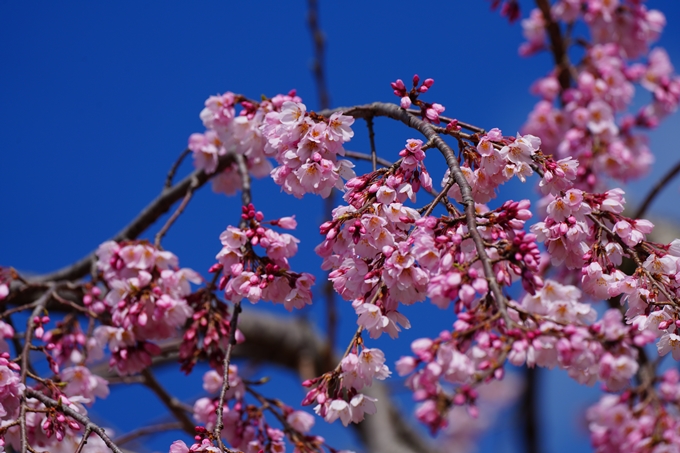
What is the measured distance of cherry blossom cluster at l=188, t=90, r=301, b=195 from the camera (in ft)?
7.20

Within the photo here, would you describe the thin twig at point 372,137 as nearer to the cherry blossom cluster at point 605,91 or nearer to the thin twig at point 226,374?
the thin twig at point 226,374

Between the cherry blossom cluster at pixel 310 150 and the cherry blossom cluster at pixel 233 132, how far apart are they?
177 mm

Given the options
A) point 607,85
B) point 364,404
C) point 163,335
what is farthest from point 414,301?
point 607,85

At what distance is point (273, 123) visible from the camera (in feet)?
6.15

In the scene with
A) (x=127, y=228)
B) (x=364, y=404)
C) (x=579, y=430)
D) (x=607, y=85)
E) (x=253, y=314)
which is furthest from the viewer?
(x=579, y=430)

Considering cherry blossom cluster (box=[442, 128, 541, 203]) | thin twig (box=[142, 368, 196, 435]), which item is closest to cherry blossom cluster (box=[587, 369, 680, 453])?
cherry blossom cluster (box=[442, 128, 541, 203])

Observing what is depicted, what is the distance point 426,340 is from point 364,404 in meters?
0.22

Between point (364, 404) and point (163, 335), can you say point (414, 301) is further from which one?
point (163, 335)

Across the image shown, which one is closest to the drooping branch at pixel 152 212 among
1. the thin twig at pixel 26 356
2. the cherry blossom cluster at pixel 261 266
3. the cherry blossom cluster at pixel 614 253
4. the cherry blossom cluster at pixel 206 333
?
the thin twig at pixel 26 356

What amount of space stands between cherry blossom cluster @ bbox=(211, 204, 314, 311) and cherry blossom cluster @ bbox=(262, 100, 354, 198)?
0.16 m

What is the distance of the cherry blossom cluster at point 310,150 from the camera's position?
1754 millimetres

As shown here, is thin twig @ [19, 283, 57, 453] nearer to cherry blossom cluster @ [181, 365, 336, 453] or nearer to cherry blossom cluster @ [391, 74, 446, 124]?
cherry blossom cluster @ [181, 365, 336, 453]

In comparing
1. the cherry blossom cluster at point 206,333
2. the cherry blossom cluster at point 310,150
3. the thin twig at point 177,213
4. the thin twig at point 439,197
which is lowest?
the thin twig at point 439,197

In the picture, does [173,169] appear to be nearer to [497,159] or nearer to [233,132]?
[233,132]
